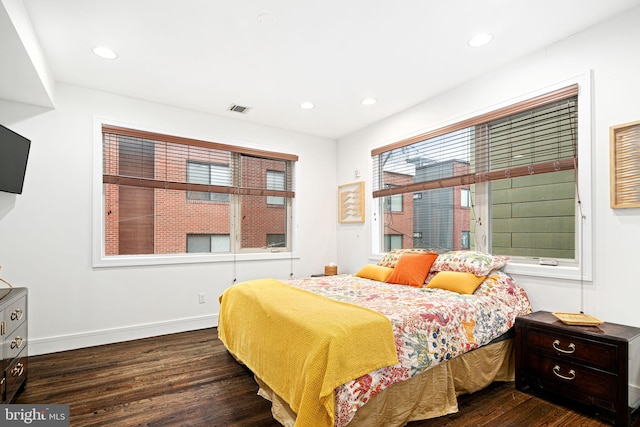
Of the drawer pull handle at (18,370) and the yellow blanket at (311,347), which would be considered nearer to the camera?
the yellow blanket at (311,347)

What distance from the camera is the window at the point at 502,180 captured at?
274 centimetres

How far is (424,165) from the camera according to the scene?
3.98m

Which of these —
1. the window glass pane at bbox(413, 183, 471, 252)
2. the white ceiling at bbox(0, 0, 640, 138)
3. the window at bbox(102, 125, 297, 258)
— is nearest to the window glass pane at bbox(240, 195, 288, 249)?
the window at bbox(102, 125, 297, 258)

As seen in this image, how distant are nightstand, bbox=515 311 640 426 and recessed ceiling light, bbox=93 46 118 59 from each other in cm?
398

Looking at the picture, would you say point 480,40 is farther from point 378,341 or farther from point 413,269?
point 378,341

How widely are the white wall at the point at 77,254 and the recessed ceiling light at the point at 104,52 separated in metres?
0.89

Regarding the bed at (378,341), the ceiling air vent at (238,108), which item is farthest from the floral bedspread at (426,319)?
the ceiling air vent at (238,108)

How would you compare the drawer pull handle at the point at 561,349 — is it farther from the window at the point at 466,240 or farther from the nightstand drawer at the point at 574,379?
the window at the point at 466,240

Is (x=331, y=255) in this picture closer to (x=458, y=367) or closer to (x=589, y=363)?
(x=458, y=367)

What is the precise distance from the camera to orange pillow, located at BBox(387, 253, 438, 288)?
128 inches

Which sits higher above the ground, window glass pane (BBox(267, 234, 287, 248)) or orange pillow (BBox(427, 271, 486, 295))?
window glass pane (BBox(267, 234, 287, 248))

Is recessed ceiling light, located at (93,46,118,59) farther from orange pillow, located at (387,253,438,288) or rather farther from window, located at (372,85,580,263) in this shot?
orange pillow, located at (387,253,438,288)

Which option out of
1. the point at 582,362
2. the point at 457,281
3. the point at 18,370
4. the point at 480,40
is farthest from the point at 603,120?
the point at 18,370

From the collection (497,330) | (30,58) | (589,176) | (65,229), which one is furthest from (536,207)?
(65,229)
